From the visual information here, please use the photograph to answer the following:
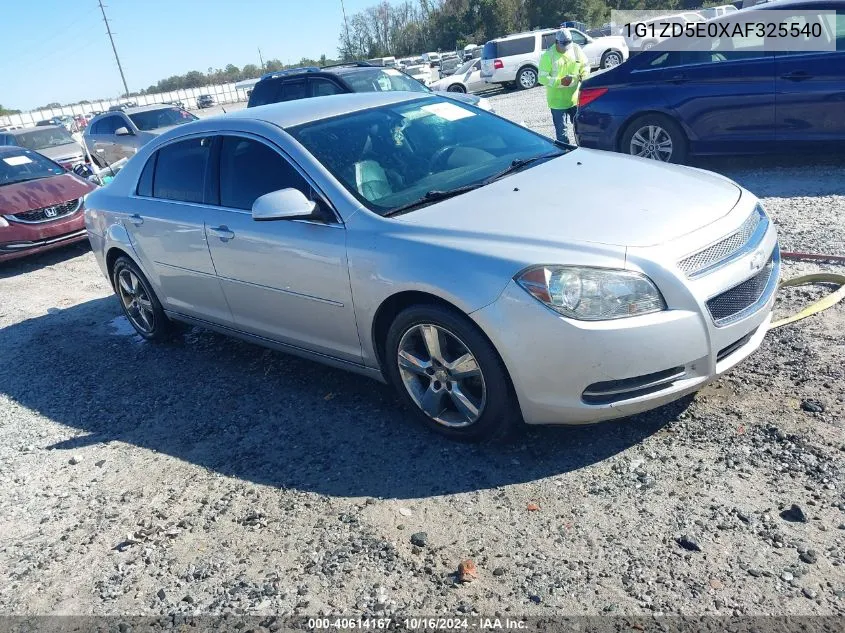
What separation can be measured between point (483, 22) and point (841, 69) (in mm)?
54609

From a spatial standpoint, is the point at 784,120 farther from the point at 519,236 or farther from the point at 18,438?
the point at 18,438

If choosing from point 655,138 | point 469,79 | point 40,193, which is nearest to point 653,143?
point 655,138

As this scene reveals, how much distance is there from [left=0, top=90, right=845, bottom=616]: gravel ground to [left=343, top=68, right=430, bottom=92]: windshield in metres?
7.64

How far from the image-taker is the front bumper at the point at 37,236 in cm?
920

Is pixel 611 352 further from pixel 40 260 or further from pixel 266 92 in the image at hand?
pixel 266 92

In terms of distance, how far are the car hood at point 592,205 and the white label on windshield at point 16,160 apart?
9.12 metres

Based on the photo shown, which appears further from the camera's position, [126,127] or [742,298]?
[126,127]

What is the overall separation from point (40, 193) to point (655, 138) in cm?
806

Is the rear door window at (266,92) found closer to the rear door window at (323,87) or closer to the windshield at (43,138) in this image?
the rear door window at (323,87)

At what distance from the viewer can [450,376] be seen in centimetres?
355

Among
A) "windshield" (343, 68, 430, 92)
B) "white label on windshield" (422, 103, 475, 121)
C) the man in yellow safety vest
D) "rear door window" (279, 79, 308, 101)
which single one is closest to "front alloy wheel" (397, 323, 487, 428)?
"white label on windshield" (422, 103, 475, 121)

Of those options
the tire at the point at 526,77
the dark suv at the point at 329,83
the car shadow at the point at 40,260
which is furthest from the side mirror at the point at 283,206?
the tire at the point at 526,77

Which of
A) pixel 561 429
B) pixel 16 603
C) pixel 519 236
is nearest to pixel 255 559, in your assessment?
pixel 16 603

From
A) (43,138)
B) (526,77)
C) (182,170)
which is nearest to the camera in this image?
(182,170)
